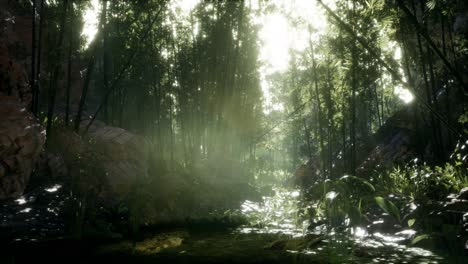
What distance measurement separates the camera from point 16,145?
Answer: 652 centimetres

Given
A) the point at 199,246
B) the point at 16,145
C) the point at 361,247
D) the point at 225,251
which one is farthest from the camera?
the point at 16,145

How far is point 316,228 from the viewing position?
5664mm

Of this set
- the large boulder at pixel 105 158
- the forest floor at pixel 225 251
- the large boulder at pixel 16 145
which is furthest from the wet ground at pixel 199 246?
the large boulder at pixel 105 158

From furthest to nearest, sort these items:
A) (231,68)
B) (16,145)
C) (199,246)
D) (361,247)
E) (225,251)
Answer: (231,68)
(16,145)
(199,246)
(225,251)
(361,247)

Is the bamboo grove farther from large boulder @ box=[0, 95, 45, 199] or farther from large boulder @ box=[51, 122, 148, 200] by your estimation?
large boulder @ box=[0, 95, 45, 199]

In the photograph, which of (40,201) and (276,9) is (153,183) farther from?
(276,9)

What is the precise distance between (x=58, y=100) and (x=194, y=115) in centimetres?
645

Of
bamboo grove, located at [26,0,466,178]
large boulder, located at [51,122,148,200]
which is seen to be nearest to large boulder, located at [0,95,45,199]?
large boulder, located at [51,122,148,200]

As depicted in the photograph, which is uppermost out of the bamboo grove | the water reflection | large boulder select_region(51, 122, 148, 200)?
the bamboo grove

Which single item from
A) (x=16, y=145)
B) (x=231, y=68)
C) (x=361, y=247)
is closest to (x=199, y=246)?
(x=361, y=247)

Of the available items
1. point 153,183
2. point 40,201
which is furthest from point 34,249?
point 153,183

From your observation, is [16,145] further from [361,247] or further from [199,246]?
[361,247]

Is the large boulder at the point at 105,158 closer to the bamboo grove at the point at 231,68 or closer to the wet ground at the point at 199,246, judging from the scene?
the bamboo grove at the point at 231,68

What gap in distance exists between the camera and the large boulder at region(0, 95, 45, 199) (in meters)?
6.30
